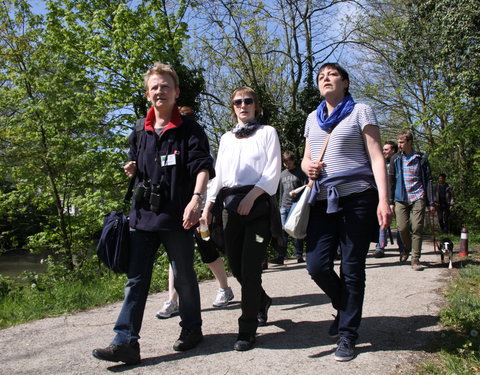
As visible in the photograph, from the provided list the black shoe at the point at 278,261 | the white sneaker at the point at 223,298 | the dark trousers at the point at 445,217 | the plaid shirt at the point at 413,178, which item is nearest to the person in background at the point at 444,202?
the dark trousers at the point at 445,217

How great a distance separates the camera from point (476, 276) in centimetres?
533

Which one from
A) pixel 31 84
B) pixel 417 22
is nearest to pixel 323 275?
pixel 31 84

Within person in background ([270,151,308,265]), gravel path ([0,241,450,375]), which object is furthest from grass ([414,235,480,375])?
person in background ([270,151,308,265])

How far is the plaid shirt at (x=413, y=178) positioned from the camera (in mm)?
A: 6430

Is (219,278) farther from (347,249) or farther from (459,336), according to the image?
(459,336)

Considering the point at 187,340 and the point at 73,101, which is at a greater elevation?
the point at 73,101

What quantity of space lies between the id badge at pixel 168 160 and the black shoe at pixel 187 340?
122 centimetres

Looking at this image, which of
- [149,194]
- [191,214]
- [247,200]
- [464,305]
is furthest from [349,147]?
[464,305]

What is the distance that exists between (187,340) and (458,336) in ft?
6.56

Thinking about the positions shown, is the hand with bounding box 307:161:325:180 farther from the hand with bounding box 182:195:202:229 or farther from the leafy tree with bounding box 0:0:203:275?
the leafy tree with bounding box 0:0:203:275

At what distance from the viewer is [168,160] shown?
3.13 m

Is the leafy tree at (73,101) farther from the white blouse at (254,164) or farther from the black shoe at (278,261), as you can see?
the white blouse at (254,164)

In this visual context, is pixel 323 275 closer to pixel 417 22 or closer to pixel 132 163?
pixel 132 163

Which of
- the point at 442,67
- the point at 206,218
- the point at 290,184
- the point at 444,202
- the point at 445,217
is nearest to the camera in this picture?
the point at 206,218
